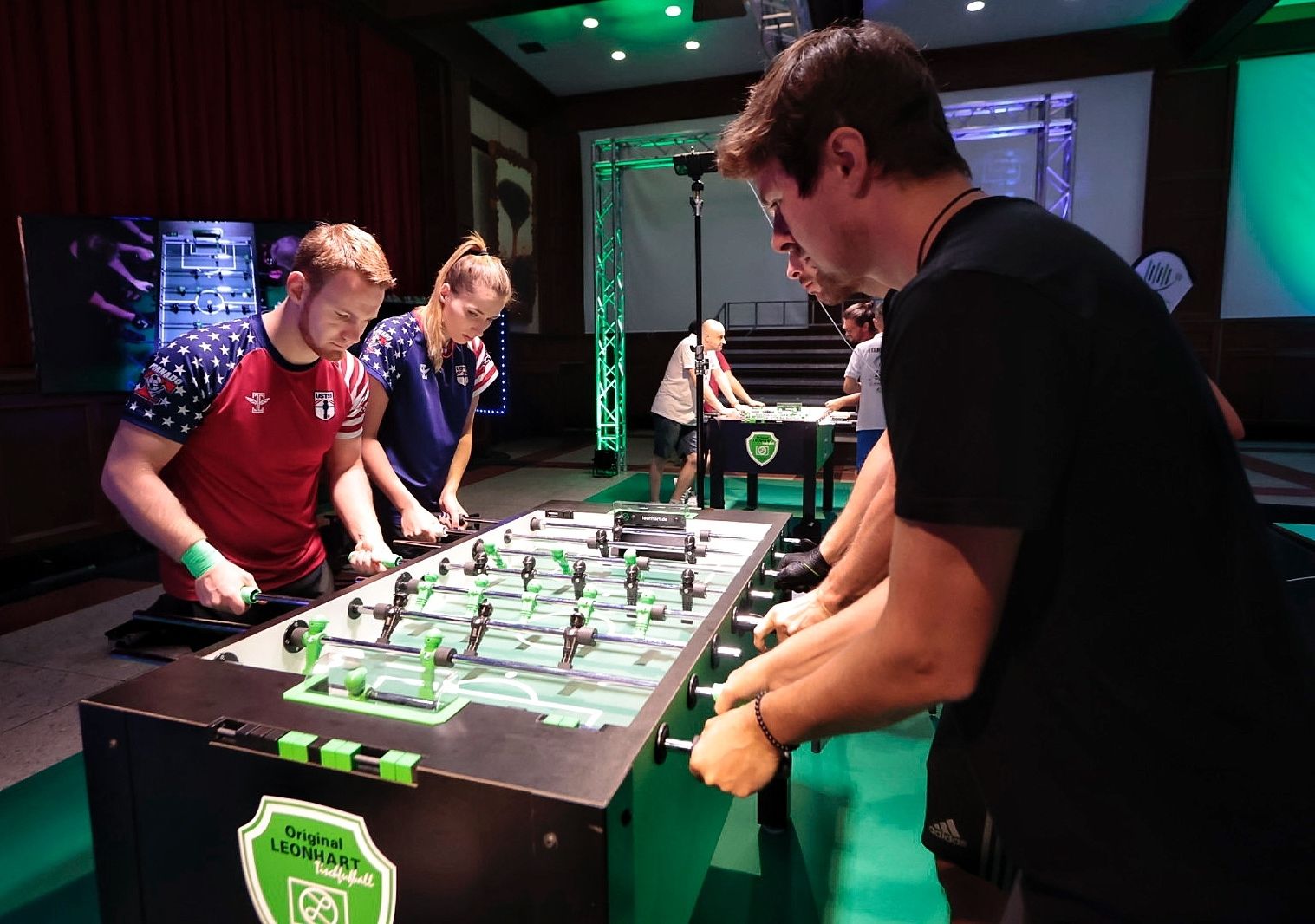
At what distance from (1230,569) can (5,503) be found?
528 centimetres

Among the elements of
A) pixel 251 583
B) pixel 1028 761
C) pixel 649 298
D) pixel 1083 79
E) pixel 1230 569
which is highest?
pixel 1083 79

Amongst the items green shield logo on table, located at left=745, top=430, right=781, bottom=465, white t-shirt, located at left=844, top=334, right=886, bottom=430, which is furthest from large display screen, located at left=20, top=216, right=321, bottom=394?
white t-shirt, located at left=844, top=334, right=886, bottom=430

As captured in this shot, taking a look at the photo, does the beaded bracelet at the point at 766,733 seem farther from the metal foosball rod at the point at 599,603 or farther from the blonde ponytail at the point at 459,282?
the blonde ponytail at the point at 459,282

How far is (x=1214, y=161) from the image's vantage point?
930 cm

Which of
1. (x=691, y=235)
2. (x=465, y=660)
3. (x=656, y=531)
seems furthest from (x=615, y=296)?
(x=465, y=660)

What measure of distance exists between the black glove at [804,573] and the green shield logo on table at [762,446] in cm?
322

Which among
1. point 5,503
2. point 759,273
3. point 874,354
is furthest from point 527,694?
point 759,273

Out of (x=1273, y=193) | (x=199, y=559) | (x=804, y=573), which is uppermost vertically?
(x=1273, y=193)

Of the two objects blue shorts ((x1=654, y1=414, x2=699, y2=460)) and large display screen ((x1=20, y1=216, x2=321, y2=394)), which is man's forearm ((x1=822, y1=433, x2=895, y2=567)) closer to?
large display screen ((x1=20, y1=216, x2=321, y2=394))

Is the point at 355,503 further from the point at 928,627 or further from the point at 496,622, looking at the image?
the point at 928,627

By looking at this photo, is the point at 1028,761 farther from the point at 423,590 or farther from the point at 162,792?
the point at 423,590

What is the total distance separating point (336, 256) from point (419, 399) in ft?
2.65

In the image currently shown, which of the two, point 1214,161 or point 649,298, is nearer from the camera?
point 1214,161

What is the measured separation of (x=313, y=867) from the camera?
99 cm
